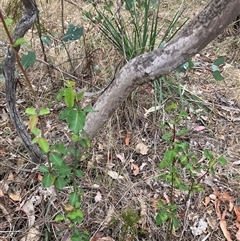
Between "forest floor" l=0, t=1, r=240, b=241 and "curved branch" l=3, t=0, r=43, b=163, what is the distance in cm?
12

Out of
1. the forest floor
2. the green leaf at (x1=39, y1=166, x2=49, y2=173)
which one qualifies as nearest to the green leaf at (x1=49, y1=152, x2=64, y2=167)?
the green leaf at (x1=39, y1=166, x2=49, y2=173)

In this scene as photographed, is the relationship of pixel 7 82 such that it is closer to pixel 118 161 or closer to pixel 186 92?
pixel 118 161

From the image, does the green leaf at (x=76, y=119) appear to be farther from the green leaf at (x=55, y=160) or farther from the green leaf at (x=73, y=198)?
the green leaf at (x=73, y=198)

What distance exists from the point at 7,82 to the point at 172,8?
2.37m

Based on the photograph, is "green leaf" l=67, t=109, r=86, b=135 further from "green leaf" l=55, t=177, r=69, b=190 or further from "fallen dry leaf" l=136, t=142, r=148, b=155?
"fallen dry leaf" l=136, t=142, r=148, b=155

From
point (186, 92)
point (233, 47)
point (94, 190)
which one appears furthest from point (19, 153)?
point (233, 47)

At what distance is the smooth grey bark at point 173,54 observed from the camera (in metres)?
1.26

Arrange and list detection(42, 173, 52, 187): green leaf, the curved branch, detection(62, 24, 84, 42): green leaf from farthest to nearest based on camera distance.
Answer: detection(62, 24, 84, 42): green leaf
the curved branch
detection(42, 173, 52, 187): green leaf

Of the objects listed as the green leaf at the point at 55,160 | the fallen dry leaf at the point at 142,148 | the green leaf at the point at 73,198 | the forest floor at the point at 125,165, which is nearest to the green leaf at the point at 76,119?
the green leaf at the point at 55,160

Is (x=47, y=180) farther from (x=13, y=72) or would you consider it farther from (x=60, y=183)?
(x=13, y=72)

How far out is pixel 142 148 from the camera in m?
2.20

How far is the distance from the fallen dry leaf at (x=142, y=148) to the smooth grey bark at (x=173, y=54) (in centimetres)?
56

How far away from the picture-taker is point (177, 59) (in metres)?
1.38

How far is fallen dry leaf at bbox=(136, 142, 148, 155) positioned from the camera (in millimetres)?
2180
